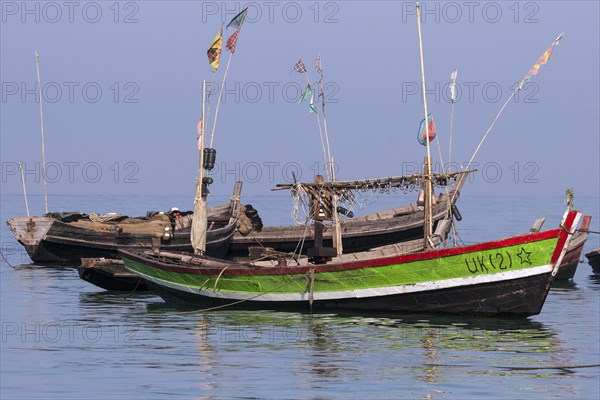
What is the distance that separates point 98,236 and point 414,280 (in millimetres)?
17740

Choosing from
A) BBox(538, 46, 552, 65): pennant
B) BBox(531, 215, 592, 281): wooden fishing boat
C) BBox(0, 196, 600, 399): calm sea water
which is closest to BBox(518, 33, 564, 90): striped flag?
BBox(538, 46, 552, 65): pennant

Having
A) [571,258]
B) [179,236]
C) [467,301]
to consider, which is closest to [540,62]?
[467,301]

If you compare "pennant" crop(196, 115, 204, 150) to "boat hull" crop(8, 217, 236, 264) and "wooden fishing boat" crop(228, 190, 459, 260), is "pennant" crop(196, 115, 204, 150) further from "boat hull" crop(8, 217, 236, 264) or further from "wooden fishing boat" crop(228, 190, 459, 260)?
"wooden fishing boat" crop(228, 190, 459, 260)

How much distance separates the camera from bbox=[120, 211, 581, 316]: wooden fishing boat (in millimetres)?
24062

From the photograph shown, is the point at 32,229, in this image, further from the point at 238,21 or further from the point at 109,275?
the point at 238,21

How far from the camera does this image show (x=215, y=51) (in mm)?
30328

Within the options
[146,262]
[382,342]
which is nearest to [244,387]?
[382,342]

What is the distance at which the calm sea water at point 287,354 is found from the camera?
17.5 metres

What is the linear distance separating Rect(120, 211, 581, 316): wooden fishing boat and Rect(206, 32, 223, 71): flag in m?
5.76

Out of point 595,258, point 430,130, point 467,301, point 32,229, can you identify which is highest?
point 430,130

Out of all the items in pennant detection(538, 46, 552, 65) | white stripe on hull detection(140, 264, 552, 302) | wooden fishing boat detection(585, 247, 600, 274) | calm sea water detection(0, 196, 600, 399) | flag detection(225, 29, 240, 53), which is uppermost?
flag detection(225, 29, 240, 53)

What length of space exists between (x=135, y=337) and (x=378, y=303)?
5.62 metres

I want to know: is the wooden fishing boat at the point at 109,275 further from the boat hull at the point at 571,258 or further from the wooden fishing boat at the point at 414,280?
the boat hull at the point at 571,258

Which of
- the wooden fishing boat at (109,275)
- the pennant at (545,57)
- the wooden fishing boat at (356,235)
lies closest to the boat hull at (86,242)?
the wooden fishing boat at (356,235)
